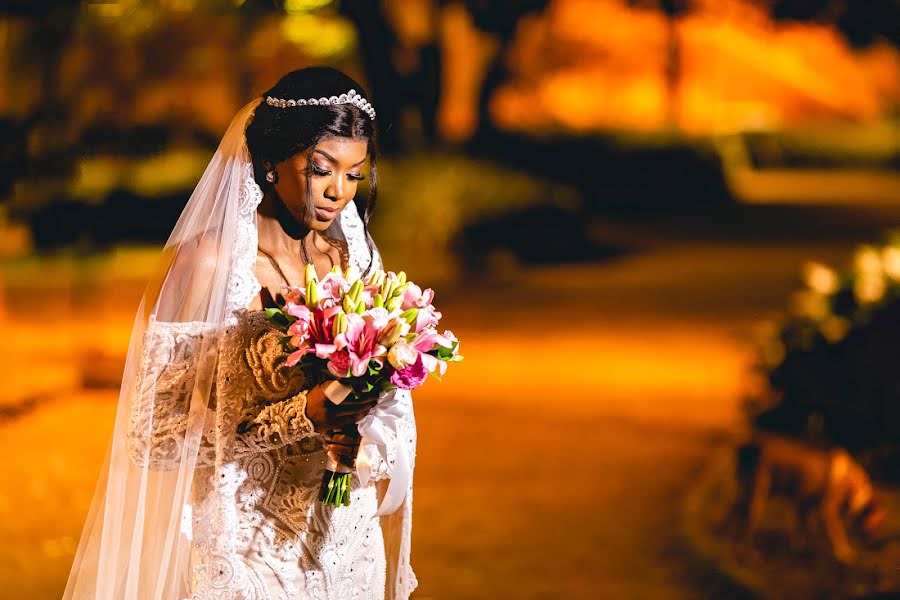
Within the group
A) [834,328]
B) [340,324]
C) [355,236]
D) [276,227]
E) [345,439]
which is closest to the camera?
[340,324]

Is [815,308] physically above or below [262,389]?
below

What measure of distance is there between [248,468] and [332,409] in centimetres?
35

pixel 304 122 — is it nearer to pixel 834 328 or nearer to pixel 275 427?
pixel 275 427

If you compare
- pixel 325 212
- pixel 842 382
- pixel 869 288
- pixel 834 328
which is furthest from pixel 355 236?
pixel 869 288

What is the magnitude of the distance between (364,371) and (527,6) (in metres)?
21.8

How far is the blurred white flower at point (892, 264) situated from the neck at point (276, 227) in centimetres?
629

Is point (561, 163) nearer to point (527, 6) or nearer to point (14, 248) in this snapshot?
point (527, 6)

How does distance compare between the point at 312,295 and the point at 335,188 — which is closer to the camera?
the point at 312,295

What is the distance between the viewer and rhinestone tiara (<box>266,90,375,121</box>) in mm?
2979

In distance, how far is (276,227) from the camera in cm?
317

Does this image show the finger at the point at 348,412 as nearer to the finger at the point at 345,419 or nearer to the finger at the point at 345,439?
the finger at the point at 345,419

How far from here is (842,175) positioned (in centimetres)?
3950

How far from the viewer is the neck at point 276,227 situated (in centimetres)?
315

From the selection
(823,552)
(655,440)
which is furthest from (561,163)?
(823,552)
